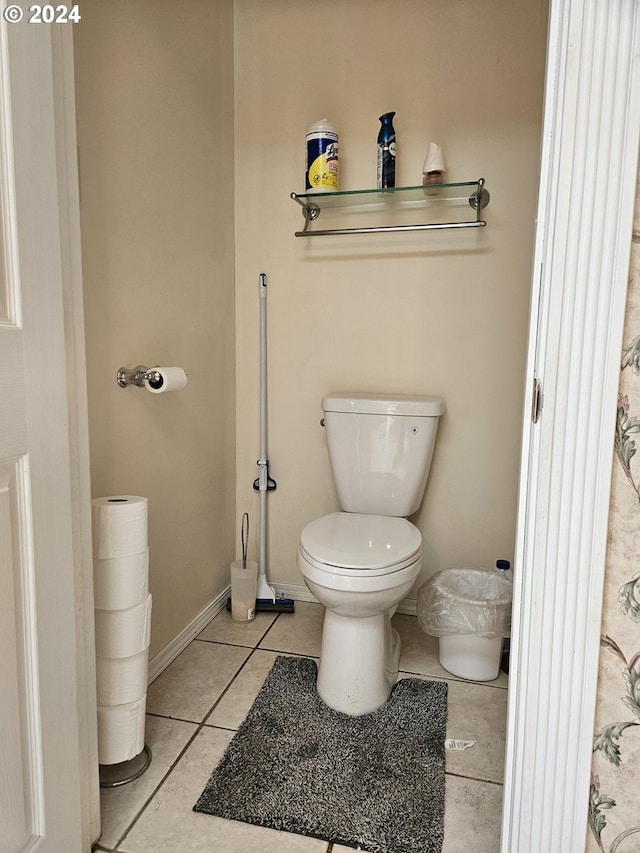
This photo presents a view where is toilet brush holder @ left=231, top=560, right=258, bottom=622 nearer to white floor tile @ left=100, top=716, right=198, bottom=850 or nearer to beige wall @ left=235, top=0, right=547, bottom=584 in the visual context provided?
beige wall @ left=235, top=0, right=547, bottom=584

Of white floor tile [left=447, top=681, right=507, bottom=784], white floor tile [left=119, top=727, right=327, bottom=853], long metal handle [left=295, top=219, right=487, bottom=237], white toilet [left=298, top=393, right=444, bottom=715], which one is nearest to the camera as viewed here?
white floor tile [left=119, top=727, right=327, bottom=853]

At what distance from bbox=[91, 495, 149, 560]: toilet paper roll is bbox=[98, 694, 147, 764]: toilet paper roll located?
1.17 feet

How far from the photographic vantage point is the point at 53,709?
104 cm

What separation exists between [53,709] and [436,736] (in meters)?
1.00

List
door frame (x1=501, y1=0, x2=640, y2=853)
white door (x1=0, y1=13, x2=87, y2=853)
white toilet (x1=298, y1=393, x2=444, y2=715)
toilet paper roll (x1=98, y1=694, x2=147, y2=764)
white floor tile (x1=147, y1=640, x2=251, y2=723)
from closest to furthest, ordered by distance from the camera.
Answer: door frame (x1=501, y1=0, x2=640, y2=853) → white door (x1=0, y1=13, x2=87, y2=853) → toilet paper roll (x1=98, y1=694, x2=147, y2=764) → white toilet (x1=298, y1=393, x2=444, y2=715) → white floor tile (x1=147, y1=640, x2=251, y2=723)

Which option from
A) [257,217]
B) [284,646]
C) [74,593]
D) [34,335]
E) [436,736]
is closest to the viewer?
[34,335]

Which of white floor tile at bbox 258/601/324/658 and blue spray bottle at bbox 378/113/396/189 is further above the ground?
blue spray bottle at bbox 378/113/396/189

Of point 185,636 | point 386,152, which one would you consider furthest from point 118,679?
point 386,152

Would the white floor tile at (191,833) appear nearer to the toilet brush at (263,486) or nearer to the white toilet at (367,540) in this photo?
the white toilet at (367,540)

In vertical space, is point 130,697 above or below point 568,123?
below

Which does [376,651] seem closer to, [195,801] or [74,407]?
[195,801]

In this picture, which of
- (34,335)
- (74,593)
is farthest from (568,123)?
(74,593)

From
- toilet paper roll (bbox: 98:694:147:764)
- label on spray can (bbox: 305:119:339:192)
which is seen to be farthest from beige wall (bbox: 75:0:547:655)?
toilet paper roll (bbox: 98:694:147:764)

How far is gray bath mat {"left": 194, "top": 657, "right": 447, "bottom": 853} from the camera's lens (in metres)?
1.30
